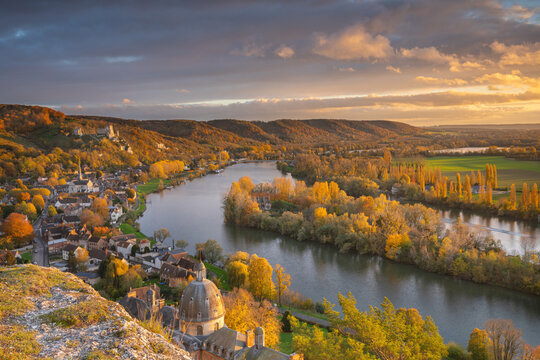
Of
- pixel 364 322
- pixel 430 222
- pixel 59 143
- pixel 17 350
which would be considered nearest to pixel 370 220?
pixel 430 222

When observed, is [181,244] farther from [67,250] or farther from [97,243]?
[67,250]

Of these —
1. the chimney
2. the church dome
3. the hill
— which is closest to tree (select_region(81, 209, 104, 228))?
the church dome

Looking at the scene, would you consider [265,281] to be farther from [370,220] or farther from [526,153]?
[526,153]

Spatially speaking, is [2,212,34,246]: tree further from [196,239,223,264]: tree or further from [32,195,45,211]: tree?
[196,239,223,264]: tree

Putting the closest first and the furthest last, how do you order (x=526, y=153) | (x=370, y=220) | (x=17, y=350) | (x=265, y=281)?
(x=17, y=350)
(x=265, y=281)
(x=370, y=220)
(x=526, y=153)

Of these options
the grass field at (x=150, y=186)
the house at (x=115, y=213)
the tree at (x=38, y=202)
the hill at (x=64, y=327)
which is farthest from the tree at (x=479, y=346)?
the grass field at (x=150, y=186)
